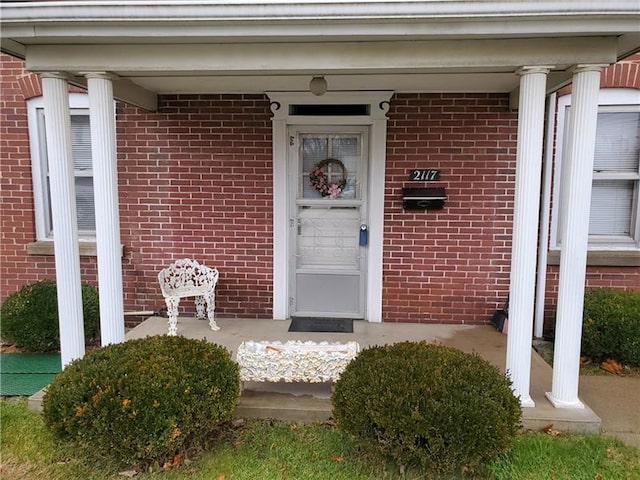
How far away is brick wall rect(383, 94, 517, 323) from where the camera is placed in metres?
4.96

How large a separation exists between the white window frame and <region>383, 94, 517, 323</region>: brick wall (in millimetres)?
474

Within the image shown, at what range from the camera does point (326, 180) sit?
5195 mm

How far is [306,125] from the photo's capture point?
5.12 m

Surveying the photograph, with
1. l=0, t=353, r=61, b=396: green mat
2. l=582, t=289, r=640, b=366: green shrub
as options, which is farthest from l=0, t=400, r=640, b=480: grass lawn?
l=582, t=289, r=640, b=366: green shrub

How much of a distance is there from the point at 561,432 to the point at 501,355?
1169mm

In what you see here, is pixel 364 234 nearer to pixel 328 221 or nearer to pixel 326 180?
pixel 328 221

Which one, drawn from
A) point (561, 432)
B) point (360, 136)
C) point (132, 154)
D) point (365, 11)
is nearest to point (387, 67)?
point (365, 11)

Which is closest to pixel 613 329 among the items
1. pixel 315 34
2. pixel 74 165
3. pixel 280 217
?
A: pixel 280 217

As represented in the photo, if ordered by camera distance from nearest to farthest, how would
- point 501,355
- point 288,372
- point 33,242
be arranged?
point 288,372 → point 501,355 → point 33,242

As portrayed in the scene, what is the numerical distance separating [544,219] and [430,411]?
328cm

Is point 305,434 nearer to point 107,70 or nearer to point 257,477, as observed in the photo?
point 257,477

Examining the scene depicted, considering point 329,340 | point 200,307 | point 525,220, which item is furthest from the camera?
point 200,307

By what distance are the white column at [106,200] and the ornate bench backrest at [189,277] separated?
52.6 inches

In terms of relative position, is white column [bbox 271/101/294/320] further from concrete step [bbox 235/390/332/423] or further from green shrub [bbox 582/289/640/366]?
green shrub [bbox 582/289/640/366]
